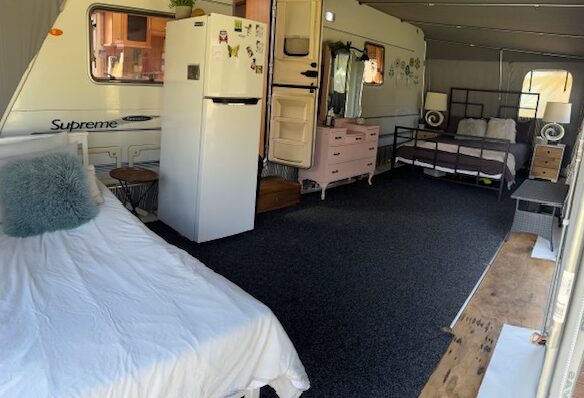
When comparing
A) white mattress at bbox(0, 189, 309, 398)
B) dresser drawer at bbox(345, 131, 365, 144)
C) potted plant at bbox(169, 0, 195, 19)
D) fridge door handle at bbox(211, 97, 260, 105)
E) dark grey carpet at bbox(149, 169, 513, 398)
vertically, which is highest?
potted plant at bbox(169, 0, 195, 19)

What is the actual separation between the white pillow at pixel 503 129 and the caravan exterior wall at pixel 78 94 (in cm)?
595

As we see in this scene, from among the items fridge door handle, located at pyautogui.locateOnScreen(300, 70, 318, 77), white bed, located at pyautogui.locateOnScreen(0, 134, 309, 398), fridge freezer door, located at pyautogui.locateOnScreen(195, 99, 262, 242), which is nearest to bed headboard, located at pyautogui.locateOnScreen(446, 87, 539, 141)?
fridge door handle, located at pyautogui.locateOnScreen(300, 70, 318, 77)

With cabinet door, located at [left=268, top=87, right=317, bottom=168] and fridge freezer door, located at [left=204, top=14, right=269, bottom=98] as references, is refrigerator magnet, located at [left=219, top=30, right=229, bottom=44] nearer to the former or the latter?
fridge freezer door, located at [left=204, top=14, right=269, bottom=98]

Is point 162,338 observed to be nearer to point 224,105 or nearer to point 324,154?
point 224,105

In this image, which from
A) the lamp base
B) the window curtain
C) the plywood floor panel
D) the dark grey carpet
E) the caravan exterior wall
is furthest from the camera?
the lamp base

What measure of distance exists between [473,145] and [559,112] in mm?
1590

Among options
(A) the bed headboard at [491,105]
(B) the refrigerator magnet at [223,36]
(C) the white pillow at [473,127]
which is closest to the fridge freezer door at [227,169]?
(B) the refrigerator magnet at [223,36]

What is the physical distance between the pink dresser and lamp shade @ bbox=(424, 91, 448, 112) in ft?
8.57

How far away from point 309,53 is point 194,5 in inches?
54.0

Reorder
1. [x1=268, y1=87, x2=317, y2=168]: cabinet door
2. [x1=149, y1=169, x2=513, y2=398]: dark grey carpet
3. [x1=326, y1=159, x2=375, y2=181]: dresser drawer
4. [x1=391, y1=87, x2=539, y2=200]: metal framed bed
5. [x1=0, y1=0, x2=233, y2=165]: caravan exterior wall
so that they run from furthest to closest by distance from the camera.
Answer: [x1=391, y1=87, x2=539, y2=200]: metal framed bed
[x1=326, y1=159, x2=375, y2=181]: dresser drawer
[x1=268, y1=87, x2=317, y2=168]: cabinet door
[x1=0, y1=0, x2=233, y2=165]: caravan exterior wall
[x1=149, y1=169, x2=513, y2=398]: dark grey carpet

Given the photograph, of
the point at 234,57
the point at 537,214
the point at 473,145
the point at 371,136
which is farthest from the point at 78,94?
the point at 473,145

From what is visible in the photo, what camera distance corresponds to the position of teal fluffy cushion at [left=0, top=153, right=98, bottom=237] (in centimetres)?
247

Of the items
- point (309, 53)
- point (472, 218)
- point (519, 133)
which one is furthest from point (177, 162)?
point (519, 133)

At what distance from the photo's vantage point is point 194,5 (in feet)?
13.0
